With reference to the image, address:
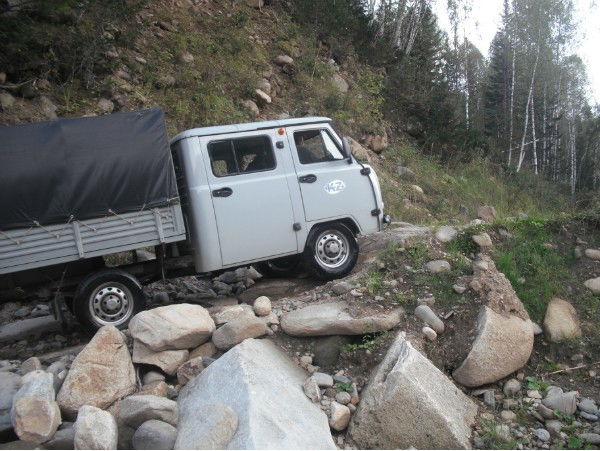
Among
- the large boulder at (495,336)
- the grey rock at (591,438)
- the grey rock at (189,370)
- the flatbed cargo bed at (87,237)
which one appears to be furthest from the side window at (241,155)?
the grey rock at (591,438)

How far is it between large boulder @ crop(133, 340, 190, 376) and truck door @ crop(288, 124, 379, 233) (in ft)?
8.81

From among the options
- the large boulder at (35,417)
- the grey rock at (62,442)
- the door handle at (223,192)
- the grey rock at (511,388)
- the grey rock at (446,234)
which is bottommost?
the grey rock at (511,388)

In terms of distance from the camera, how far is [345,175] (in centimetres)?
721

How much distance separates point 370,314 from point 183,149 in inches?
125

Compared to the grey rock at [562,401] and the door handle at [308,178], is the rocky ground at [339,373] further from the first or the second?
the door handle at [308,178]

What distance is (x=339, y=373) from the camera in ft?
16.8

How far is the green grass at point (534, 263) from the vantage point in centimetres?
684

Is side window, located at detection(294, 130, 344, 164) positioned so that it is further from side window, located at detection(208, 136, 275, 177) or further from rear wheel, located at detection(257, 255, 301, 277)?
rear wheel, located at detection(257, 255, 301, 277)

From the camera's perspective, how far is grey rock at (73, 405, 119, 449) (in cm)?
368

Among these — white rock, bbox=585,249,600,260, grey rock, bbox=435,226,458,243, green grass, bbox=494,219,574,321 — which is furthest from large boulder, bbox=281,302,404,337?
white rock, bbox=585,249,600,260

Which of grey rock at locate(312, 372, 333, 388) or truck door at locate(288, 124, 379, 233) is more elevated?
truck door at locate(288, 124, 379, 233)

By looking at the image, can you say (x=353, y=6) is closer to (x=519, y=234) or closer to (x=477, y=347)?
(x=519, y=234)

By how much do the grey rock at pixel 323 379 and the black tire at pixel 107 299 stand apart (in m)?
2.55

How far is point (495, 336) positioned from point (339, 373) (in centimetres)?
176
